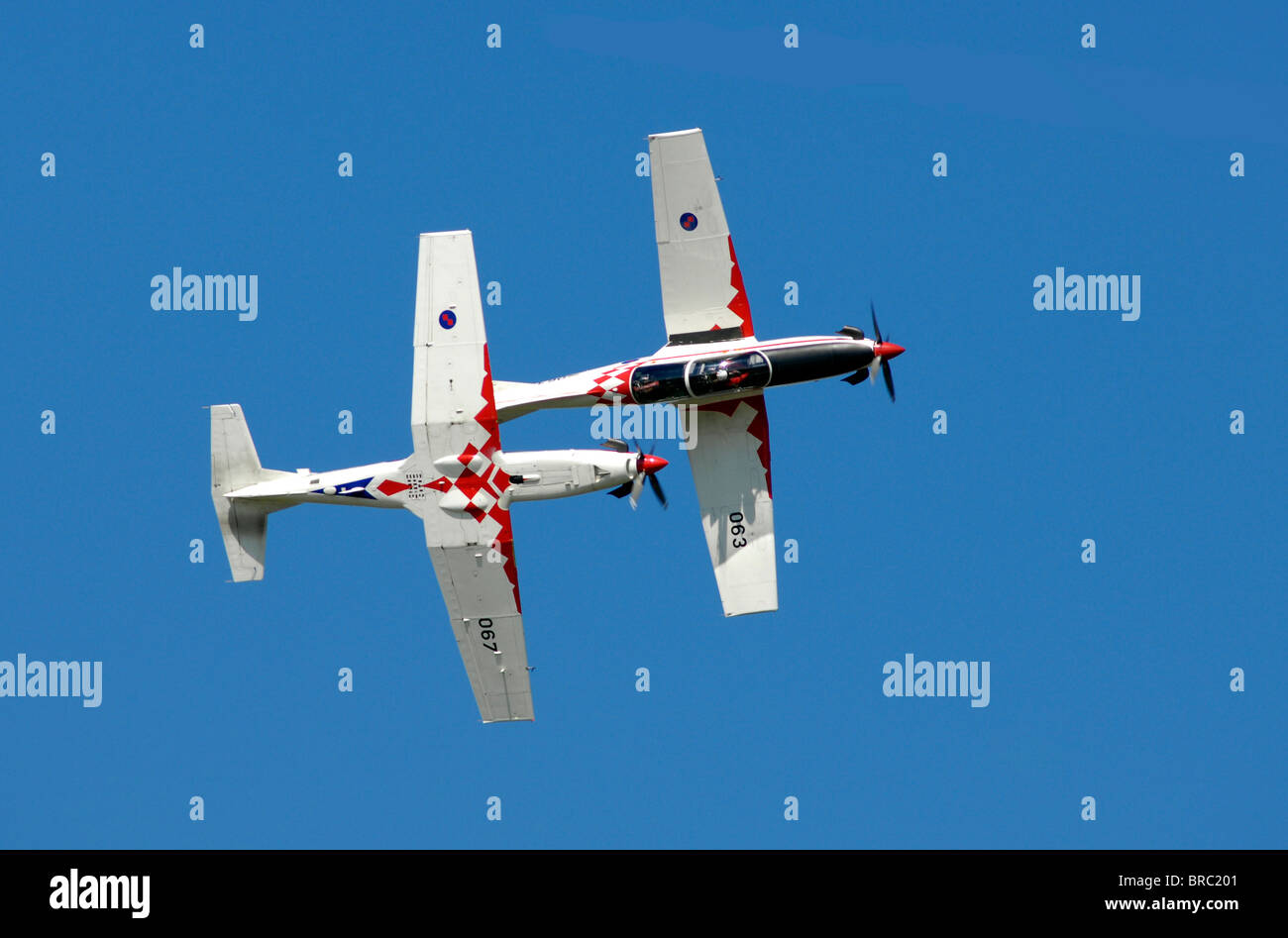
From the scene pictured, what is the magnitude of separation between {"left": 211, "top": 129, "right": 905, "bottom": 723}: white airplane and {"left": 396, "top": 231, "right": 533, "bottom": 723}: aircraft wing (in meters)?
0.03

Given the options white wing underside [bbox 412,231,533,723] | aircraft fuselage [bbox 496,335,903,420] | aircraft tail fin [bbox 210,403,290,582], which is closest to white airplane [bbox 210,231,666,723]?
white wing underside [bbox 412,231,533,723]

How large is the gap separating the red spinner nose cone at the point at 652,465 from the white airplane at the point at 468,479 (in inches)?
1.2

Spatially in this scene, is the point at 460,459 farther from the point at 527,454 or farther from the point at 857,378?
the point at 857,378

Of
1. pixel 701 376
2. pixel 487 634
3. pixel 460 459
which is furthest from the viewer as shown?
pixel 701 376

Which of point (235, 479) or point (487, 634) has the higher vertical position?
point (235, 479)

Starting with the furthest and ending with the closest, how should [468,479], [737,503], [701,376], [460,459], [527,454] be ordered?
[737,503] → [701,376] → [527,454] → [468,479] → [460,459]

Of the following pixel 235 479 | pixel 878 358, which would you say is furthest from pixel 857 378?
pixel 235 479

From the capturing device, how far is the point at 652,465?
1876 inches

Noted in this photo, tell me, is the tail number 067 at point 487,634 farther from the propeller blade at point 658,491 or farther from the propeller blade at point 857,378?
the propeller blade at point 857,378

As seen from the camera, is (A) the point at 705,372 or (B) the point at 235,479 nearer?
(A) the point at 705,372

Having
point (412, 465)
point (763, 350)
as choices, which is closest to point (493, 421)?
point (412, 465)

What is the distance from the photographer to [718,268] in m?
49.1

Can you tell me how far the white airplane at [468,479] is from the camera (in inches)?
1848

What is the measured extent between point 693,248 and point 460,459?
699cm
